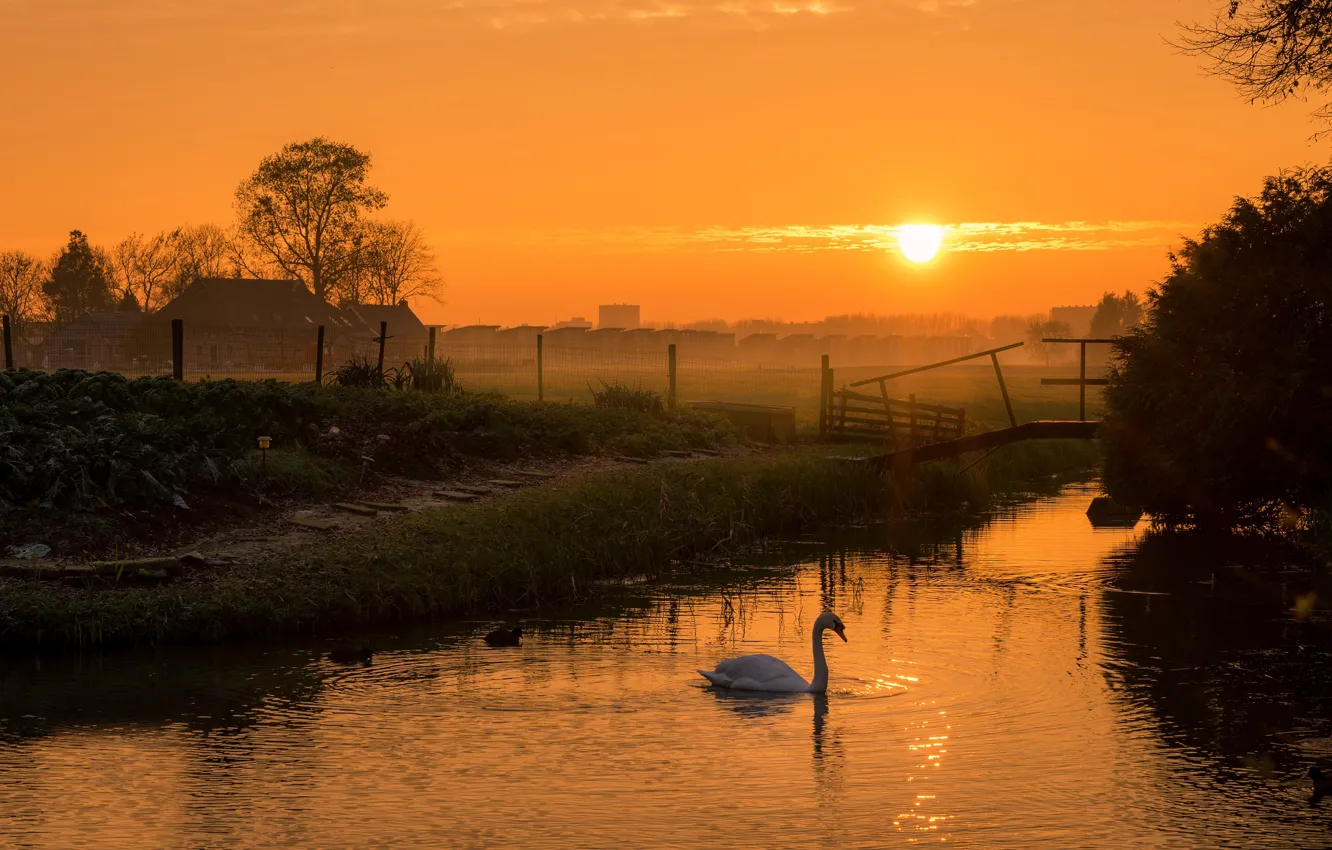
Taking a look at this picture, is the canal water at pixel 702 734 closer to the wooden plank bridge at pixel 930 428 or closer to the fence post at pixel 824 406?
the wooden plank bridge at pixel 930 428

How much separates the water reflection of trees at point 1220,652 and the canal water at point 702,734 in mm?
57

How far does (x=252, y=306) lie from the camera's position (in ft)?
309

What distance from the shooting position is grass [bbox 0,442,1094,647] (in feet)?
52.1

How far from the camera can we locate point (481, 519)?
20.4 m

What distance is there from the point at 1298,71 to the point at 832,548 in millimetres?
10831

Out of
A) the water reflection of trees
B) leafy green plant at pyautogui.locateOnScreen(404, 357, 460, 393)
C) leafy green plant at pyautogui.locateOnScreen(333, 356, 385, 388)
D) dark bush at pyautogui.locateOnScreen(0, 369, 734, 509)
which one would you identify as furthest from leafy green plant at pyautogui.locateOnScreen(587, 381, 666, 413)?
the water reflection of trees

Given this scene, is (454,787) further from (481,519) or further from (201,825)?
(481,519)

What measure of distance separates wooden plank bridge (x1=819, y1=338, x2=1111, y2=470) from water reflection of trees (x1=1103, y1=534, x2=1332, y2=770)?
4875 millimetres

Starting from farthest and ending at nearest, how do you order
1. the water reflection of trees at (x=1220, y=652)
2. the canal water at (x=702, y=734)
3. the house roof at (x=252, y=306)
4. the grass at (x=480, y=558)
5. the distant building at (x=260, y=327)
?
1. the house roof at (x=252, y=306)
2. the distant building at (x=260, y=327)
3. the grass at (x=480, y=558)
4. the water reflection of trees at (x=1220, y=652)
5. the canal water at (x=702, y=734)

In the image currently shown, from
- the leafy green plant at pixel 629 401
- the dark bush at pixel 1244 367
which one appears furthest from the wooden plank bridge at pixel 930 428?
the leafy green plant at pixel 629 401

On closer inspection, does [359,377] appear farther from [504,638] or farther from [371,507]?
[504,638]

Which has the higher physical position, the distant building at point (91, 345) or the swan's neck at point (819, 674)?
the distant building at point (91, 345)

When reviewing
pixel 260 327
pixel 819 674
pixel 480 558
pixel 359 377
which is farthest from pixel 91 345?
pixel 819 674

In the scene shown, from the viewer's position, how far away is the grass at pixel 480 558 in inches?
625
